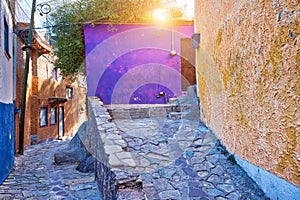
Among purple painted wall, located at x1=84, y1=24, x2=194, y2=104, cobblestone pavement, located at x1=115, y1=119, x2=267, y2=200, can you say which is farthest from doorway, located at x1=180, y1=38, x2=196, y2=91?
cobblestone pavement, located at x1=115, y1=119, x2=267, y2=200

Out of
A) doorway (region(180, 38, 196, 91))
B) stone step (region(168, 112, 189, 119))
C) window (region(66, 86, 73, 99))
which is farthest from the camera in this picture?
window (region(66, 86, 73, 99))

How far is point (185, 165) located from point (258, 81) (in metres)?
1.59

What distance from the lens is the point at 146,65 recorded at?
8.84m

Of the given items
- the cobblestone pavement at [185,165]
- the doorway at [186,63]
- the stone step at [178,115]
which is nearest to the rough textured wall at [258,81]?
the cobblestone pavement at [185,165]

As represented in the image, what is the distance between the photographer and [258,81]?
116 inches

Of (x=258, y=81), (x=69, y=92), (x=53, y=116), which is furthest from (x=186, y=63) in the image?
(x=69, y=92)

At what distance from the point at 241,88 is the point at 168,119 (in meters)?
2.73

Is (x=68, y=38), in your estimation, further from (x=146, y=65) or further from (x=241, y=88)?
(x=241, y=88)

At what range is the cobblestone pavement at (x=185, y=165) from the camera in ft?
10.3

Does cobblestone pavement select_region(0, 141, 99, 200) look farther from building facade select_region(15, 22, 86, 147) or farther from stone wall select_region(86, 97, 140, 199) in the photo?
building facade select_region(15, 22, 86, 147)

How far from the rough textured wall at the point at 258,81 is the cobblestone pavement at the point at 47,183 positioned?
9.15 feet

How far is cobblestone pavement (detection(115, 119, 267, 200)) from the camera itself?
3.14m

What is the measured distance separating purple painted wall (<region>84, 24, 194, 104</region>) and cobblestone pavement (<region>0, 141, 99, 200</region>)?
9.07 ft

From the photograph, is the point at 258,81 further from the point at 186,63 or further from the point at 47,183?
the point at 186,63
